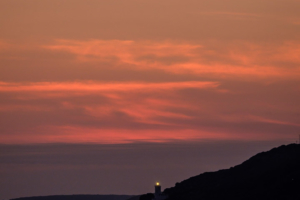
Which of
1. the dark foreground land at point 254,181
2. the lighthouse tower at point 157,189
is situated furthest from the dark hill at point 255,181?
the lighthouse tower at point 157,189

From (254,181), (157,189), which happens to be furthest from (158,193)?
(254,181)

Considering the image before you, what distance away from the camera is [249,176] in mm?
95375

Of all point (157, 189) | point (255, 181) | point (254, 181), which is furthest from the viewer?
point (157, 189)

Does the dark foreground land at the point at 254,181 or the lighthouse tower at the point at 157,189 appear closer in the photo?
the dark foreground land at the point at 254,181

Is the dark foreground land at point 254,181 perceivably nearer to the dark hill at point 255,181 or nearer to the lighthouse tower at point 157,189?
the dark hill at point 255,181

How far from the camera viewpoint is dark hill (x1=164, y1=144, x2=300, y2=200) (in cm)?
7749

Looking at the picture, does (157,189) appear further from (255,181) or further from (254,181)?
(255,181)

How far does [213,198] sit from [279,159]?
62.1 ft

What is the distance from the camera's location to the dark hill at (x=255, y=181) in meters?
77.5

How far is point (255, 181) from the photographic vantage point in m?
87.4

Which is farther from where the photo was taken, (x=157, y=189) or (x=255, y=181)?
(x=157, y=189)

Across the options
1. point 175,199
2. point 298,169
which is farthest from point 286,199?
point 175,199

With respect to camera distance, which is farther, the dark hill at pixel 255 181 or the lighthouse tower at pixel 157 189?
the lighthouse tower at pixel 157 189

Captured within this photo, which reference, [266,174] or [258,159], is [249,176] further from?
[258,159]
